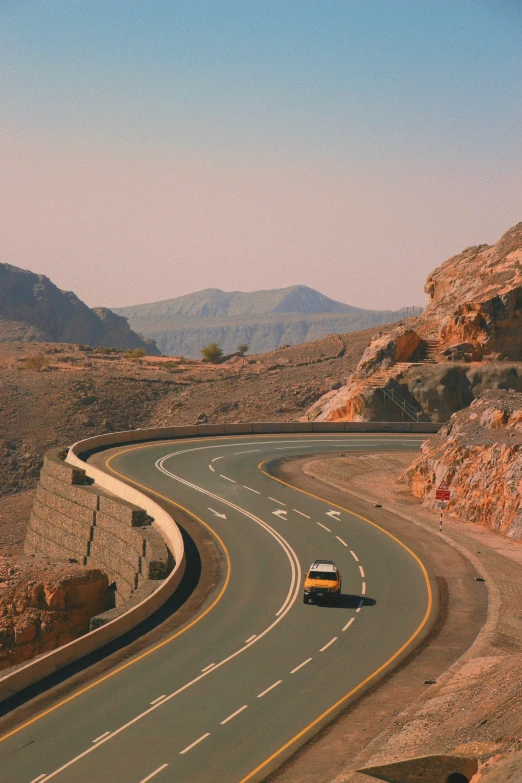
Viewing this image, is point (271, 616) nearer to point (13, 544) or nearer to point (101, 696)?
point (101, 696)

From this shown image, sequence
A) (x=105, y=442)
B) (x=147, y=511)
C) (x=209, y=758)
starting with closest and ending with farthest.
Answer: (x=209, y=758) → (x=147, y=511) → (x=105, y=442)

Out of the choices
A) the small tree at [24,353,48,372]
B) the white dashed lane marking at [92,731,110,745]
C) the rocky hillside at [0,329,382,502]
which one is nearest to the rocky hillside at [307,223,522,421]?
the rocky hillside at [0,329,382,502]

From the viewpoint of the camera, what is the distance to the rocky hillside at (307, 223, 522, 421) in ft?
216

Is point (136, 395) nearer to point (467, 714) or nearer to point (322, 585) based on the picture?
point (322, 585)

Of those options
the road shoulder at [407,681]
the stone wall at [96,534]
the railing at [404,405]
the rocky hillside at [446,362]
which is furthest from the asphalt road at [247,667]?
the rocky hillside at [446,362]

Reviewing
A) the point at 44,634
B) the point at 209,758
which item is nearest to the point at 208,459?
the point at 44,634

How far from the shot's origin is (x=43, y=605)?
1447 inches

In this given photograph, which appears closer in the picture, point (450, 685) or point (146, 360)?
point (450, 685)

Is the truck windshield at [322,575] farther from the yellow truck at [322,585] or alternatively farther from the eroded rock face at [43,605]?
the eroded rock face at [43,605]

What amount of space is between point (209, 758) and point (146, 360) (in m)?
116

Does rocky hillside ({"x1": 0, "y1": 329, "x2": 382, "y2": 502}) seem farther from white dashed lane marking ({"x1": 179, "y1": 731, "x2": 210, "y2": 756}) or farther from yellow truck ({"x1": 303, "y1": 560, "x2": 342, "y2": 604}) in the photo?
white dashed lane marking ({"x1": 179, "y1": 731, "x2": 210, "y2": 756})

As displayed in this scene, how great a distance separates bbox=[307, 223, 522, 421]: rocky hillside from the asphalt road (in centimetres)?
2603

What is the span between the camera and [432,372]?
66.6 m

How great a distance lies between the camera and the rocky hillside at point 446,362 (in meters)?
65.8
